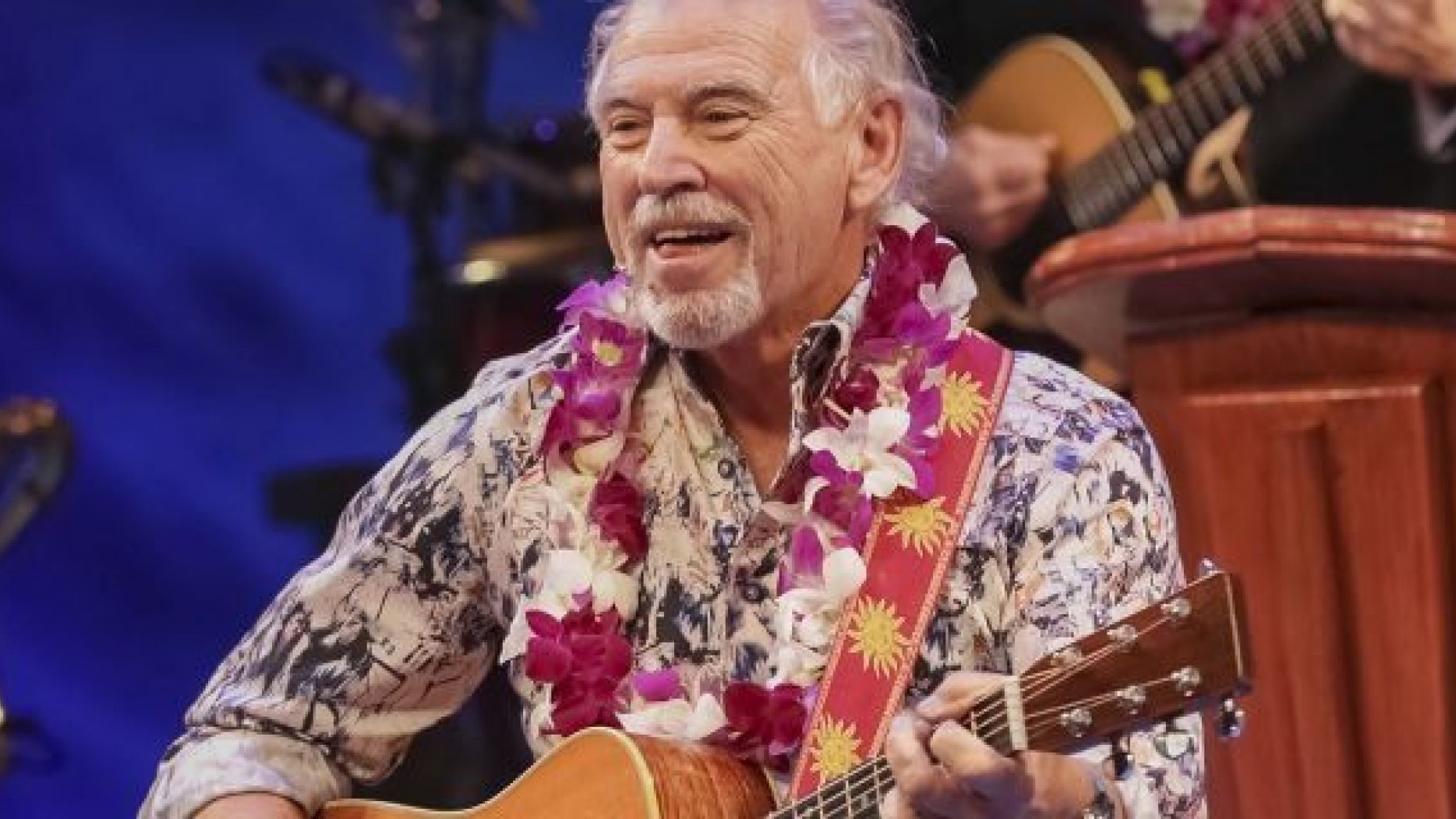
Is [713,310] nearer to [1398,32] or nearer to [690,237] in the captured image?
[690,237]

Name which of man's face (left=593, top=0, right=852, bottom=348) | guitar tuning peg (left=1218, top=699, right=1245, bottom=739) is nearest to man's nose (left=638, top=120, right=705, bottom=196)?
man's face (left=593, top=0, right=852, bottom=348)

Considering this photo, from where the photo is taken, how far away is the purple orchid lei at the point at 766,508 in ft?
10.5

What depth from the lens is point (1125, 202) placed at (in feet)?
15.1

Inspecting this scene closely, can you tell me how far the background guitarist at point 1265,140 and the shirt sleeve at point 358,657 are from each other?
3.70 feet

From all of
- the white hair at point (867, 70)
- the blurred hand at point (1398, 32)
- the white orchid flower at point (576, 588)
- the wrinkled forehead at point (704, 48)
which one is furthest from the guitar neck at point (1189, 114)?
the white orchid flower at point (576, 588)

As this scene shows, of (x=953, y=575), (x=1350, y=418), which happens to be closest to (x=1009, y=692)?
(x=953, y=575)

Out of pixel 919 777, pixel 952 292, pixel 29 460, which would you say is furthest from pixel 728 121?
pixel 29 460

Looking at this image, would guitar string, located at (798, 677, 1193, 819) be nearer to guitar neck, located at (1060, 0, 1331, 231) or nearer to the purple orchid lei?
the purple orchid lei

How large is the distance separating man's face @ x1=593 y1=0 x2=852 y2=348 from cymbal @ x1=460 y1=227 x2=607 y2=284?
210 centimetres

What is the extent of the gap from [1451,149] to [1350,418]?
1038 mm

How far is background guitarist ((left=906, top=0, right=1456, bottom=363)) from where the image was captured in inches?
179

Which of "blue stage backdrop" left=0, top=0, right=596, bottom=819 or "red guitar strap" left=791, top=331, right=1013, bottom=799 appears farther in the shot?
"blue stage backdrop" left=0, top=0, right=596, bottom=819

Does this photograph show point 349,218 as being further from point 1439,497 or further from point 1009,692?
point 1009,692

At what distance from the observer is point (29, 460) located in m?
4.94
